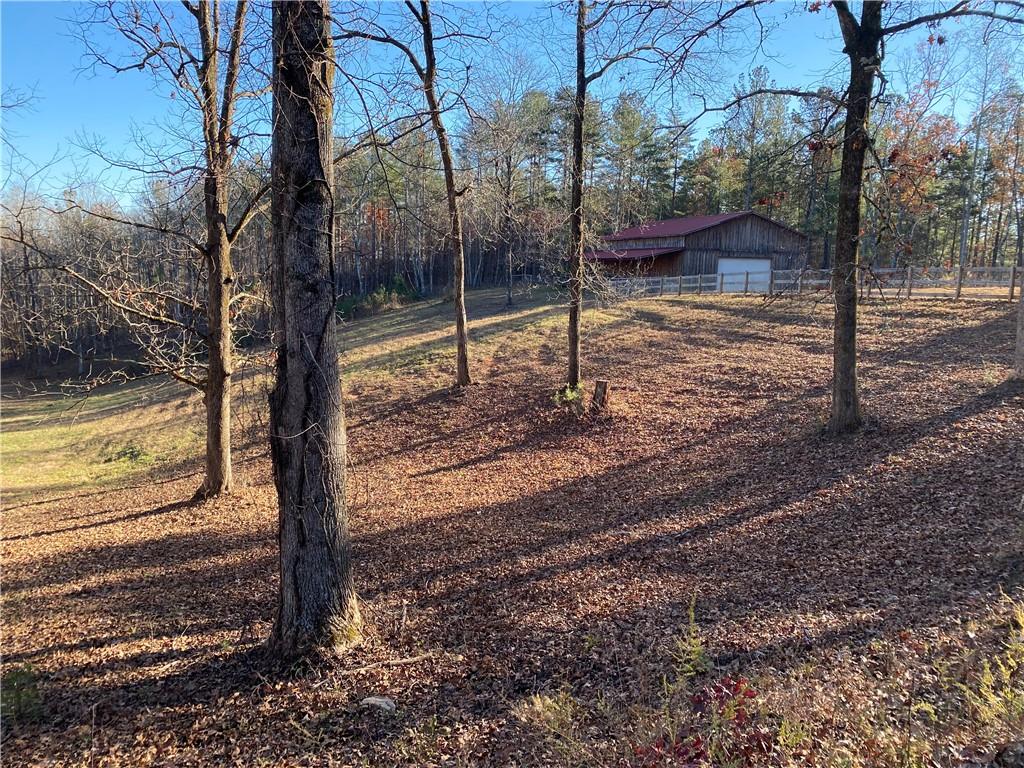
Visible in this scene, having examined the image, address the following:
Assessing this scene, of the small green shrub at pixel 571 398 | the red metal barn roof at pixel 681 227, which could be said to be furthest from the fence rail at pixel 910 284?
the red metal barn roof at pixel 681 227

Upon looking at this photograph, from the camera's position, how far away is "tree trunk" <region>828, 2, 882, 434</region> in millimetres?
8164

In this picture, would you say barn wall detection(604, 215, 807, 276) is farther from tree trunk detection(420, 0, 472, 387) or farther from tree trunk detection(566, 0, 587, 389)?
tree trunk detection(566, 0, 587, 389)

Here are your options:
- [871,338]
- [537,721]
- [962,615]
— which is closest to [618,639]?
[537,721]

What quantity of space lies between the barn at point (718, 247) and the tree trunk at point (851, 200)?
24627 millimetres

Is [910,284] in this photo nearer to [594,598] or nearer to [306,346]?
[594,598]

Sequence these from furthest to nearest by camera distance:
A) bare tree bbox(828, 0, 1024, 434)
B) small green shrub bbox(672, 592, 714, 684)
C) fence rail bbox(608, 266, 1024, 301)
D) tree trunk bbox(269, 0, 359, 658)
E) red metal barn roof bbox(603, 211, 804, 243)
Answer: red metal barn roof bbox(603, 211, 804, 243), fence rail bbox(608, 266, 1024, 301), bare tree bbox(828, 0, 1024, 434), tree trunk bbox(269, 0, 359, 658), small green shrub bbox(672, 592, 714, 684)

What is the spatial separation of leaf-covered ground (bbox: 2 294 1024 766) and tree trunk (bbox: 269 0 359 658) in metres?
0.55

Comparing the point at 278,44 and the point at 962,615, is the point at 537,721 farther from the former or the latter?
the point at 278,44

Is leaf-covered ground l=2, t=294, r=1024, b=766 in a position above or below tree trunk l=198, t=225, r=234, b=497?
below

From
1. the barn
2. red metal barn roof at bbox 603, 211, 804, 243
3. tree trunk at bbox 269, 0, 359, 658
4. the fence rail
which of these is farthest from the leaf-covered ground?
red metal barn roof at bbox 603, 211, 804, 243

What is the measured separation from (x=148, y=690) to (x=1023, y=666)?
6187mm

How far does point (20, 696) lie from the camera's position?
463cm

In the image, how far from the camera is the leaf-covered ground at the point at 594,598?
139 inches

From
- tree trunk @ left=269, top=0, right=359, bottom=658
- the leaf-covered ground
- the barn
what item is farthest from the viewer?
the barn
